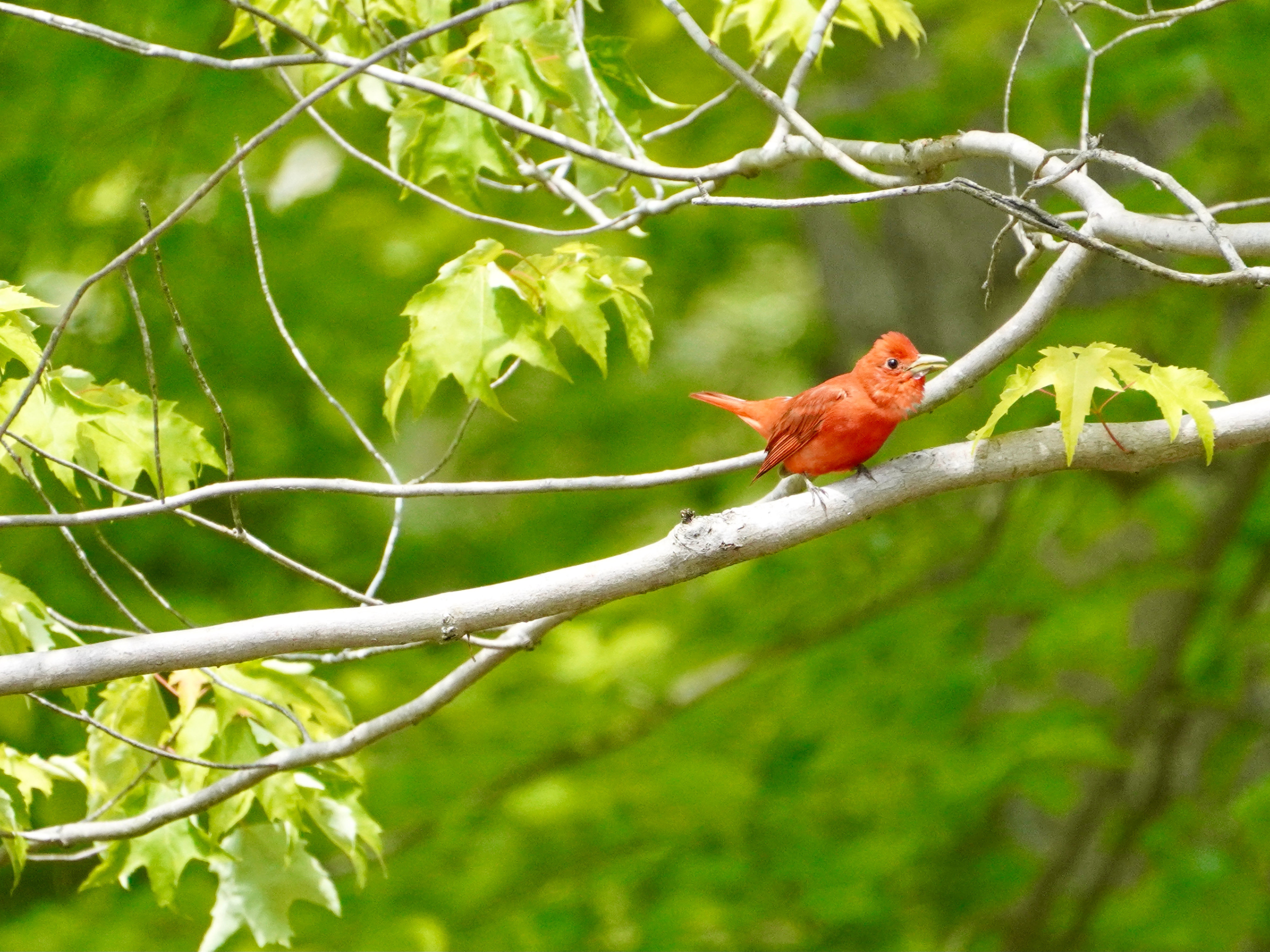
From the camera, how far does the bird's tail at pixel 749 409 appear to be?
3395 millimetres

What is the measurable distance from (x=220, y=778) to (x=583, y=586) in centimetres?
127

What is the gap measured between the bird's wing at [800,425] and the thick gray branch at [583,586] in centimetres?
59

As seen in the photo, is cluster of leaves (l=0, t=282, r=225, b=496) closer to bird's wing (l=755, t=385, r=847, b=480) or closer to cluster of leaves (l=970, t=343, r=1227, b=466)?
bird's wing (l=755, t=385, r=847, b=480)

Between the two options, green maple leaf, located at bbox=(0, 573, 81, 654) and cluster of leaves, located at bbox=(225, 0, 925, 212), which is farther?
cluster of leaves, located at bbox=(225, 0, 925, 212)

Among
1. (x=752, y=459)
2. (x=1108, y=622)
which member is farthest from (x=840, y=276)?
(x=752, y=459)

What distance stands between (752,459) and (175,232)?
144 inches

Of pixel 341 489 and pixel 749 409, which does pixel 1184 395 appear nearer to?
pixel 749 409

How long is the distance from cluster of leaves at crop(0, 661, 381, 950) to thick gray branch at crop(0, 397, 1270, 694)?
1.96 feet

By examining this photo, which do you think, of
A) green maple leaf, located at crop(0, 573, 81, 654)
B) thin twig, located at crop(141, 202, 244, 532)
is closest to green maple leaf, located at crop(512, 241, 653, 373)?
thin twig, located at crop(141, 202, 244, 532)

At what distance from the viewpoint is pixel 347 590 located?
8.12 feet

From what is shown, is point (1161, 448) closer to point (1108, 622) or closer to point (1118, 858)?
point (1108, 622)

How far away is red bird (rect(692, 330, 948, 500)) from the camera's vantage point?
2.91 m

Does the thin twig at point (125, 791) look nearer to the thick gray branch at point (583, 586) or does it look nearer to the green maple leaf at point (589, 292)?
the thick gray branch at point (583, 586)

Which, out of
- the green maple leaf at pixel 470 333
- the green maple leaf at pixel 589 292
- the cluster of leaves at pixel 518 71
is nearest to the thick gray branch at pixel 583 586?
the green maple leaf at pixel 470 333
